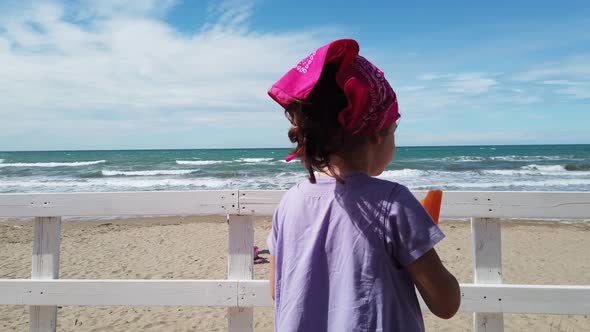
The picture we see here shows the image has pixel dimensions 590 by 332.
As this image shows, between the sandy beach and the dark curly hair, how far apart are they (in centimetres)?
284

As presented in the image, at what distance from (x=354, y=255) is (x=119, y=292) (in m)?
1.51

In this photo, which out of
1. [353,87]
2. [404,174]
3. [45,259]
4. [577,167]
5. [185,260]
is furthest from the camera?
[577,167]

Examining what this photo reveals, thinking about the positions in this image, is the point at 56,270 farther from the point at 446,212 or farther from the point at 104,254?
the point at 104,254

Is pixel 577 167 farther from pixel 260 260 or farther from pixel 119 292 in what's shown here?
pixel 119 292

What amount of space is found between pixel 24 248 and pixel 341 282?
9.85 metres

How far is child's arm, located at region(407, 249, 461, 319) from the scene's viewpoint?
0.94 metres

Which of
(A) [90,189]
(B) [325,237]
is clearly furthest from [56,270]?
(A) [90,189]

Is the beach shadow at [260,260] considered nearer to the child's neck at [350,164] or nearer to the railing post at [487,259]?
the railing post at [487,259]

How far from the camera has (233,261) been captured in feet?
6.55

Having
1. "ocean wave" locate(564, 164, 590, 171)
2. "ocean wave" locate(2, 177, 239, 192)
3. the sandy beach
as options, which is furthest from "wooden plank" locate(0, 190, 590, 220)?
"ocean wave" locate(564, 164, 590, 171)

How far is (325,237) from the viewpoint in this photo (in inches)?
41.4

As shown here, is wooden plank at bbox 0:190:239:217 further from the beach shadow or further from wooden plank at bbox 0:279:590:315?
the beach shadow

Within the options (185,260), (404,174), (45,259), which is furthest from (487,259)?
(404,174)

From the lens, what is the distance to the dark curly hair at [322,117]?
0.99m
